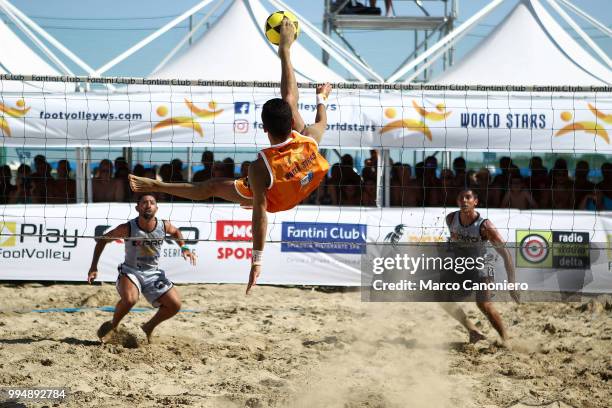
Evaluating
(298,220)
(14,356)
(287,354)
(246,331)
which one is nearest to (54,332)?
(14,356)

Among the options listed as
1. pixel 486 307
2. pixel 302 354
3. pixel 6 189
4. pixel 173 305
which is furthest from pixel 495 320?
pixel 6 189

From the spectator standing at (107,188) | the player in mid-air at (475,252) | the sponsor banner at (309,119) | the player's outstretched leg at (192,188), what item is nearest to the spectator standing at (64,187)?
the spectator standing at (107,188)

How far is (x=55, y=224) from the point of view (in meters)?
8.49

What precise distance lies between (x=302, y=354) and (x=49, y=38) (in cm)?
590

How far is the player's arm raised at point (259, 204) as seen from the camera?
14.5 feet

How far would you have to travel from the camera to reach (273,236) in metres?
8.52

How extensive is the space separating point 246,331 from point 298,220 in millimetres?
2113

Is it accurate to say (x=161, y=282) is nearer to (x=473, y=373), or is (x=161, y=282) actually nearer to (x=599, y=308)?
(x=473, y=373)

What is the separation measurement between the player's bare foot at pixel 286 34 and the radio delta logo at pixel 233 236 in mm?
3895

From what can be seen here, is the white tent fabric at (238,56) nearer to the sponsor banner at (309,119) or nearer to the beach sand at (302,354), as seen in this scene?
Answer: the sponsor banner at (309,119)

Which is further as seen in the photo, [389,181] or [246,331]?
[389,181]

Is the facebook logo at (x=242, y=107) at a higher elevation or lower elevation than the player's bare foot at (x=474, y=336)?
higher

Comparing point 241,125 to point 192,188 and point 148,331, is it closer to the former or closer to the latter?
point 148,331

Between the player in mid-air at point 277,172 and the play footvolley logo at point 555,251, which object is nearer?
the player in mid-air at point 277,172
